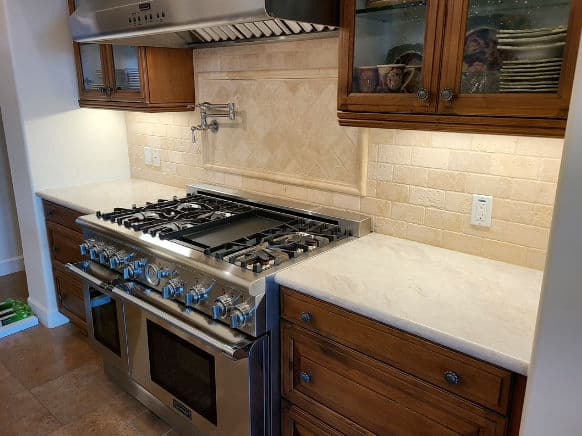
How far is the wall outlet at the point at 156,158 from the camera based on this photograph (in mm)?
3016

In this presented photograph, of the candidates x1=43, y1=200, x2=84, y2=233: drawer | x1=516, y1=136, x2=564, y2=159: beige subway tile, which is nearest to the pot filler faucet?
x1=43, y1=200, x2=84, y2=233: drawer

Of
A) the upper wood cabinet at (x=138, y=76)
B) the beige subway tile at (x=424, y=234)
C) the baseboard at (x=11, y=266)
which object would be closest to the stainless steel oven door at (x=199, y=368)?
the beige subway tile at (x=424, y=234)

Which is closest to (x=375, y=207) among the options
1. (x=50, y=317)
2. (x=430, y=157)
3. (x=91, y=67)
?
(x=430, y=157)

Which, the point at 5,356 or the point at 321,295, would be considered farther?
the point at 5,356

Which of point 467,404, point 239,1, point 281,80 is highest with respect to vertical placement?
point 239,1

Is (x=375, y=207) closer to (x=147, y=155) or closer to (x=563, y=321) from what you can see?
(x=563, y=321)

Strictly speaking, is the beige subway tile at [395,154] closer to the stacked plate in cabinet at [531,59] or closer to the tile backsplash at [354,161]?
the tile backsplash at [354,161]

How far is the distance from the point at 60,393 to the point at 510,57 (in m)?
2.57

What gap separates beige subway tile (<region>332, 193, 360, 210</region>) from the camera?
6.88 ft

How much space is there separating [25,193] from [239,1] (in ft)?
6.93

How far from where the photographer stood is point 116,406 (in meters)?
2.36

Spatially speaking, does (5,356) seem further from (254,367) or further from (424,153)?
(424,153)

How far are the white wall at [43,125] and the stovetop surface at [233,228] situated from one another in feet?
2.76

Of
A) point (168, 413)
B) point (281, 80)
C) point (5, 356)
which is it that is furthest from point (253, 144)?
point (5, 356)
